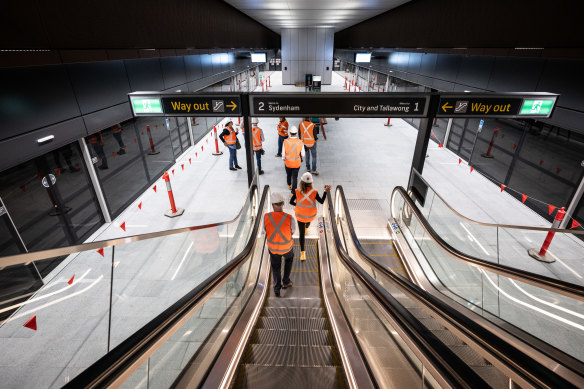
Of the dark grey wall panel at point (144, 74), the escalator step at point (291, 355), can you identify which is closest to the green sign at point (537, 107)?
the escalator step at point (291, 355)

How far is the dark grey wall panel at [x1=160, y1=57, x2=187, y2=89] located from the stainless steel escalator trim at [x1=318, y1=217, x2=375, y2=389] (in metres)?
7.66

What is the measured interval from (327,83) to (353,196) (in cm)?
1572

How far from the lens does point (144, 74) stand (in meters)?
7.38

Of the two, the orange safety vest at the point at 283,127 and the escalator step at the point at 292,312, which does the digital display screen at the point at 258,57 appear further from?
the escalator step at the point at 292,312

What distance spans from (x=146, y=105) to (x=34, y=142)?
178cm

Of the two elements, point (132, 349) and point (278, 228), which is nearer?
point (132, 349)

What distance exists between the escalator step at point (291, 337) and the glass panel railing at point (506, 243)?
336 centimetres

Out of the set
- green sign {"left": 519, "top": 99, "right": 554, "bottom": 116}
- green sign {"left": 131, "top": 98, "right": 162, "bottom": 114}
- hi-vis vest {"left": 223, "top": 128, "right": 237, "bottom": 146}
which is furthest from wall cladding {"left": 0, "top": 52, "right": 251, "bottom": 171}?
green sign {"left": 519, "top": 99, "right": 554, "bottom": 116}

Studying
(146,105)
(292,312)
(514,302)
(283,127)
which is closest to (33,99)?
(146,105)

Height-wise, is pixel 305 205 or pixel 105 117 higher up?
pixel 105 117

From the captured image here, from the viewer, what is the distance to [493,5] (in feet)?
16.9

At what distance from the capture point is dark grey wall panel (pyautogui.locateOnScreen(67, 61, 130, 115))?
206 inches

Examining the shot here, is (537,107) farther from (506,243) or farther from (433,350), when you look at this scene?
(433,350)

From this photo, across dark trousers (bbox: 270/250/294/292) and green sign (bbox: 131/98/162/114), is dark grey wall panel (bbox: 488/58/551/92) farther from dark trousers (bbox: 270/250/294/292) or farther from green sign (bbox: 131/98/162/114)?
green sign (bbox: 131/98/162/114)
